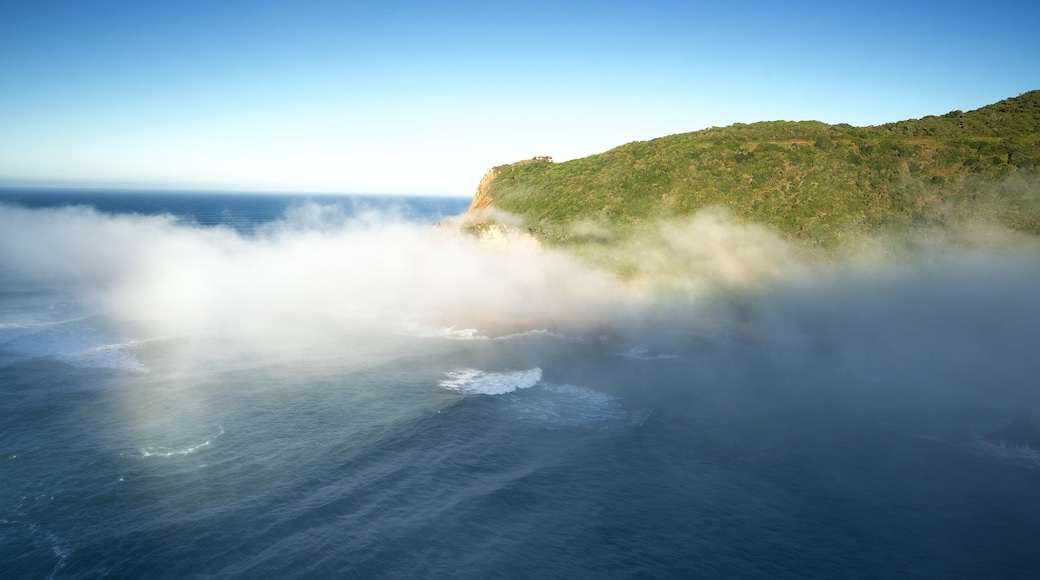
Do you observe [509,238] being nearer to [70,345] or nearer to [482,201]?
[482,201]

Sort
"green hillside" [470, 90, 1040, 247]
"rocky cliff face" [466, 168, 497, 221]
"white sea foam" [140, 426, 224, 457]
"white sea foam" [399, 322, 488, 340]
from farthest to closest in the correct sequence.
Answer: "rocky cliff face" [466, 168, 497, 221]
"green hillside" [470, 90, 1040, 247]
"white sea foam" [399, 322, 488, 340]
"white sea foam" [140, 426, 224, 457]

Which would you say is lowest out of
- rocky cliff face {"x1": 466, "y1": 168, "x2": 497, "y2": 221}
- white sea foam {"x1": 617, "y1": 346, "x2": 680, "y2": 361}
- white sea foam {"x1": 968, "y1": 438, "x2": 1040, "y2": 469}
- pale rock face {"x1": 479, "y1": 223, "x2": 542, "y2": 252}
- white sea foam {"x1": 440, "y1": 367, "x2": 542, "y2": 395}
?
white sea foam {"x1": 968, "y1": 438, "x2": 1040, "y2": 469}

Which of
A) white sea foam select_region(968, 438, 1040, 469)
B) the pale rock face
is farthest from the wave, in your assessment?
white sea foam select_region(968, 438, 1040, 469)

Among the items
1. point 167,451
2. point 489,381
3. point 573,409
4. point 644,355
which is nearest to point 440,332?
point 489,381

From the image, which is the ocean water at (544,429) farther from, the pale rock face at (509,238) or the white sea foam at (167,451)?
the pale rock face at (509,238)

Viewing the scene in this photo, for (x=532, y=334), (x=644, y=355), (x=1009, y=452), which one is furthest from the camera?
(x=532, y=334)

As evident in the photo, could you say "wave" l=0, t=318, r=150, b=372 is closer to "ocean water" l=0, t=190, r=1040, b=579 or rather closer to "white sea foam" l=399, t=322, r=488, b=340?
"ocean water" l=0, t=190, r=1040, b=579
